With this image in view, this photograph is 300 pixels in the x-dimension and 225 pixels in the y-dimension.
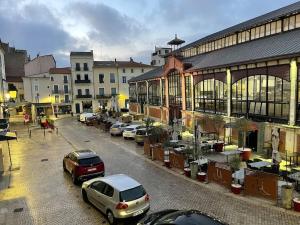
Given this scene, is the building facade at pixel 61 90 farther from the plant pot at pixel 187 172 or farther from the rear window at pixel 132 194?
the rear window at pixel 132 194

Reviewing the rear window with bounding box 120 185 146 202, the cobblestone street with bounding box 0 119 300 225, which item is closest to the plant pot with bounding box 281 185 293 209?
the cobblestone street with bounding box 0 119 300 225

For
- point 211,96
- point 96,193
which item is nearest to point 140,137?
point 211,96

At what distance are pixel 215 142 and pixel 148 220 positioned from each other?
49.1 ft

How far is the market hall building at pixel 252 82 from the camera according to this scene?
63.3 ft

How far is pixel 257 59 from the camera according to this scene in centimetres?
2144

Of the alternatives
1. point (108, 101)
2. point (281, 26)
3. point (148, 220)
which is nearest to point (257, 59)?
point (281, 26)

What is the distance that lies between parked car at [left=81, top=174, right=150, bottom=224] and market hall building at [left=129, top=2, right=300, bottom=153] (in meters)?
12.9

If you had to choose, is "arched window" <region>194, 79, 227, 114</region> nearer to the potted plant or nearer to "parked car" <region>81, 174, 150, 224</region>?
the potted plant

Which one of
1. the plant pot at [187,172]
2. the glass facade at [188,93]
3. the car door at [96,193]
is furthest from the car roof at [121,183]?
the glass facade at [188,93]

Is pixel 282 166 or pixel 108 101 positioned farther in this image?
pixel 108 101

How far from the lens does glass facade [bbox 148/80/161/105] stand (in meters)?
43.2

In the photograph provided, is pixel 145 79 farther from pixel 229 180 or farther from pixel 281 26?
pixel 229 180

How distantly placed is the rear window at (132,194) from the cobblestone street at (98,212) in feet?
5.63

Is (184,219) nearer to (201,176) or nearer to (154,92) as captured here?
(201,176)
